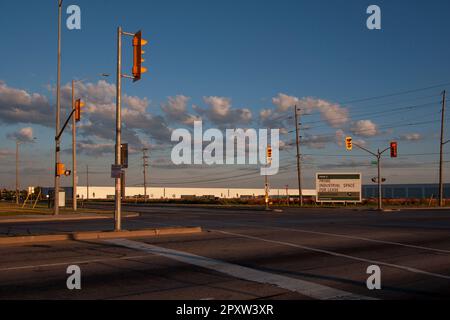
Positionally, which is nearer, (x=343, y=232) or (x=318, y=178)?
(x=343, y=232)

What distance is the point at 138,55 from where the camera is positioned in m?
17.9

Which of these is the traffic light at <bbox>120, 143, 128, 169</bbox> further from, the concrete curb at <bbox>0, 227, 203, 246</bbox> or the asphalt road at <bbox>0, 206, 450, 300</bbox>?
the asphalt road at <bbox>0, 206, 450, 300</bbox>

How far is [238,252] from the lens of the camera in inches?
563

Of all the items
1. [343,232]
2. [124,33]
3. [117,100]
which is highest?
[124,33]

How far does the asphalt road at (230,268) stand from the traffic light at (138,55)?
5944 millimetres

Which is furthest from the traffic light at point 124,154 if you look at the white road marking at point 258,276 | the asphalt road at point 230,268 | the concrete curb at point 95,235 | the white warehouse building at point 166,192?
the white warehouse building at point 166,192

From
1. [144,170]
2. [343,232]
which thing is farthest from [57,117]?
[144,170]

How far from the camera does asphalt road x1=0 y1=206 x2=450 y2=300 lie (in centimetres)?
887

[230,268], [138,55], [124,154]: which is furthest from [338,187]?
[230,268]
